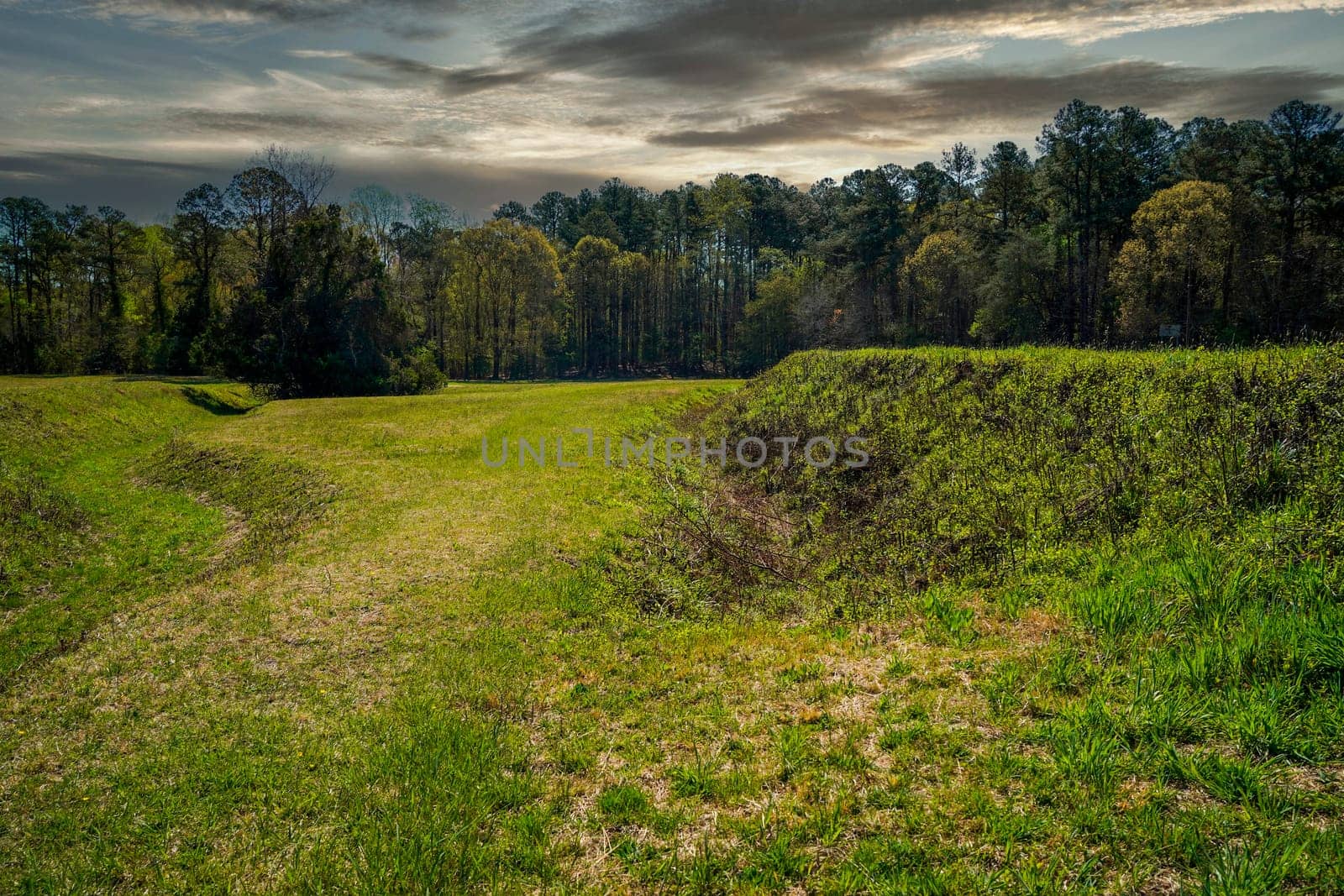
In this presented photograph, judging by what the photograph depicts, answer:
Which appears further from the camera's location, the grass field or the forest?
the forest

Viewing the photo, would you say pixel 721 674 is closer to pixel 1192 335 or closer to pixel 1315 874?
pixel 1315 874

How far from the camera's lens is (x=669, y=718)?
20.2 ft

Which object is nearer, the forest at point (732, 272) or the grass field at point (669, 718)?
the grass field at point (669, 718)

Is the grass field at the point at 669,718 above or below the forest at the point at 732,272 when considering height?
below

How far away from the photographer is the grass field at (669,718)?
409 centimetres

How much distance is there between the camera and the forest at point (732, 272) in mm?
38375

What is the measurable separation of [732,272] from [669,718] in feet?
286

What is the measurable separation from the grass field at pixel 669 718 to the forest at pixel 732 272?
8270 millimetres

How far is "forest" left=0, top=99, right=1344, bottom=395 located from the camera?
38375 mm

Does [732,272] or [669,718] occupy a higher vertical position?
[732,272]

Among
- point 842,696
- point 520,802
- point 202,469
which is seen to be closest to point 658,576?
point 842,696

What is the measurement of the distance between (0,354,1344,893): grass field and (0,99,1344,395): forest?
8270 millimetres

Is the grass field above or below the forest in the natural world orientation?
below

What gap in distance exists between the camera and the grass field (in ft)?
13.4
